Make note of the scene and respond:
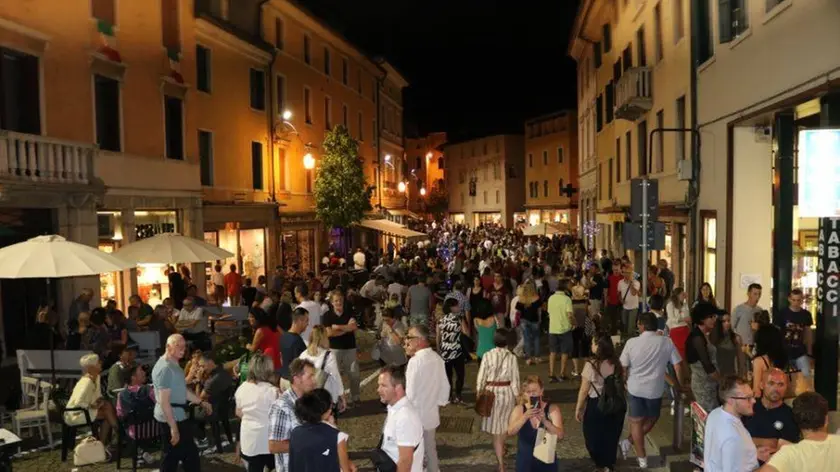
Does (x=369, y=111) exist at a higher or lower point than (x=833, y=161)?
higher

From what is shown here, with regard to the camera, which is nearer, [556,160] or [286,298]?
[286,298]

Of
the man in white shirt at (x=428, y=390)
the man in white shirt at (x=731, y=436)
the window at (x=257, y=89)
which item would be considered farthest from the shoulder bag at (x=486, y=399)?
the window at (x=257, y=89)

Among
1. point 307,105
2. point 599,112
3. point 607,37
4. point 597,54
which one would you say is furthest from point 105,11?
point 597,54

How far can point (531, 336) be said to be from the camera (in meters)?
13.6

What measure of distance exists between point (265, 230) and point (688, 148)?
1545cm

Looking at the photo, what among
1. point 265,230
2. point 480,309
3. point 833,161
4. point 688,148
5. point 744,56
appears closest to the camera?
point 833,161

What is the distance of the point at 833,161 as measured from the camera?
8055 millimetres

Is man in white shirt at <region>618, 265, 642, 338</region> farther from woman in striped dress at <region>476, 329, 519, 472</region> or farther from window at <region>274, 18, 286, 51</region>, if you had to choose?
window at <region>274, 18, 286, 51</region>

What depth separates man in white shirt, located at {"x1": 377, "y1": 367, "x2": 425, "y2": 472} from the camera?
207 inches

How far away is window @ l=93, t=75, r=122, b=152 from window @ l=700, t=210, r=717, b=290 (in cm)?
1409

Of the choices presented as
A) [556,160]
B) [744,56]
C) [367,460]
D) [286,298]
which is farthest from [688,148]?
[556,160]

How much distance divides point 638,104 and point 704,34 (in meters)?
5.24

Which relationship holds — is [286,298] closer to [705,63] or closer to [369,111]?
[705,63]

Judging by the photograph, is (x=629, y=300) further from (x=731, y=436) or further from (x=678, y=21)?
(x=731, y=436)
